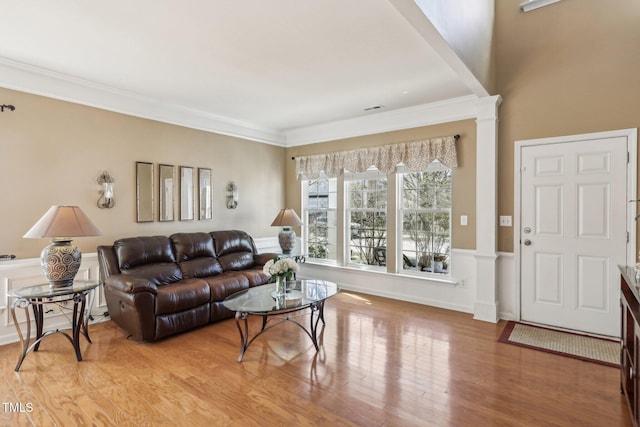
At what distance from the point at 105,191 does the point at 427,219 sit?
4033 mm

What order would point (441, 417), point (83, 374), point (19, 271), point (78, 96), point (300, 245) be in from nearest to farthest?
point (441, 417) → point (83, 374) → point (19, 271) → point (78, 96) → point (300, 245)

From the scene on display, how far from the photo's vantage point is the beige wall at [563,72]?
3164mm

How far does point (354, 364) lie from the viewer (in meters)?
2.76

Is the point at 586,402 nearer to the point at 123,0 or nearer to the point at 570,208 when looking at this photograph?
the point at 570,208

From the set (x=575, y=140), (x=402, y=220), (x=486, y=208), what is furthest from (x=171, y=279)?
(x=575, y=140)

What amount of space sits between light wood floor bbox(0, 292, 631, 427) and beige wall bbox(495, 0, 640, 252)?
162 cm

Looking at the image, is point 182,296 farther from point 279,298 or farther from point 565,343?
point 565,343

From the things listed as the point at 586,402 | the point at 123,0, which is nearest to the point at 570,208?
the point at 586,402

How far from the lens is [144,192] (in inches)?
163

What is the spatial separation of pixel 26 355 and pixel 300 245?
382 cm

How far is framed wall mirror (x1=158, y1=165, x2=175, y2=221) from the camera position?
431 centimetres

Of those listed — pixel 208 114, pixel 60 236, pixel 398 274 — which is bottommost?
pixel 398 274

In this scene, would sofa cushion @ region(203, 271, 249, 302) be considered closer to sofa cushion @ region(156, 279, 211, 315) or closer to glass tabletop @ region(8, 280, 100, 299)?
sofa cushion @ region(156, 279, 211, 315)

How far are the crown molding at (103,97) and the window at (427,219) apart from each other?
9.22 feet
